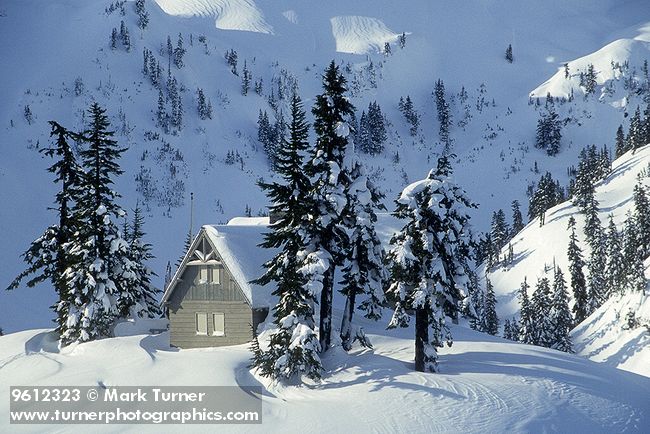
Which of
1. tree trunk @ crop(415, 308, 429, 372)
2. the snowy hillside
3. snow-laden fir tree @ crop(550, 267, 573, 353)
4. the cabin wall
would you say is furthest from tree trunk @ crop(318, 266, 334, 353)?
snow-laden fir tree @ crop(550, 267, 573, 353)

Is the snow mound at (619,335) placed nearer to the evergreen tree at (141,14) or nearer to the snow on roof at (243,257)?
the snow on roof at (243,257)

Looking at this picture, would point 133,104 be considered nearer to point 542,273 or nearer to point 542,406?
point 542,273

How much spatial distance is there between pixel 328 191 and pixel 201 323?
1393cm

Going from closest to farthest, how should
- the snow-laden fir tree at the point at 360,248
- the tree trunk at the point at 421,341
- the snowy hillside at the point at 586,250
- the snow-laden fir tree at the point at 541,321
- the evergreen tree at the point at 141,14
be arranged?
the tree trunk at the point at 421,341
the snow-laden fir tree at the point at 360,248
the snowy hillside at the point at 586,250
the snow-laden fir tree at the point at 541,321
the evergreen tree at the point at 141,14

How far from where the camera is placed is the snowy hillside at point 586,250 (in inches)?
2136

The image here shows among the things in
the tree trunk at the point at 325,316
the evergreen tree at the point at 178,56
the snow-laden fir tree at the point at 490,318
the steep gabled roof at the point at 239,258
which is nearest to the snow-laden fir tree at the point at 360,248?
the tree trunk at the point at 325,316

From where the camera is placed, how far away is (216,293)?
30.2m

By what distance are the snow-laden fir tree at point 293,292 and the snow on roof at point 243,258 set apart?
5.94m

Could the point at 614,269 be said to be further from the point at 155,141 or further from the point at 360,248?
the point at 155,141

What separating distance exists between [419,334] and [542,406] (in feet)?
18.2

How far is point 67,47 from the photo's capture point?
16338 centimetres

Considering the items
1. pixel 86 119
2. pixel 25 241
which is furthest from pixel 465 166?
pixel 25 241

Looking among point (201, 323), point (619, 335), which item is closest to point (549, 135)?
point (619, 335)

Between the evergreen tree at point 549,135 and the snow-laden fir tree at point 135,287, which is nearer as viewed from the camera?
the snow-laden fir tree at point 135,287
